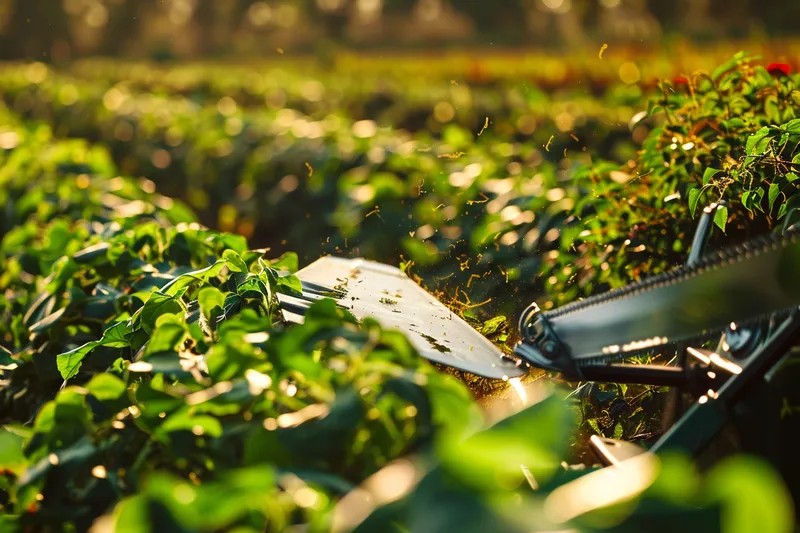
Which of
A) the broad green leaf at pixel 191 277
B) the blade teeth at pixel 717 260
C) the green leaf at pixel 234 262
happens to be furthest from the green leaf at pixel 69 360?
the blade teeth at pixel 717 260

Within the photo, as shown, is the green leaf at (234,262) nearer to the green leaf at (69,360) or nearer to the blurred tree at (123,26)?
the green leaf at (69,360)

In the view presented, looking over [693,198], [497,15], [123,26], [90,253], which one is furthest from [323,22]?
[693,198]

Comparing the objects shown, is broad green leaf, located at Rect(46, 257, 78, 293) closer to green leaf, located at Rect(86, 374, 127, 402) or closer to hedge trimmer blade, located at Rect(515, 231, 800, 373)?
green leaf, located at Rect(86, 374, 127, 402)

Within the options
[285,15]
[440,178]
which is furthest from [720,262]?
[285,15]

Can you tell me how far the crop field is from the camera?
2.20 ft

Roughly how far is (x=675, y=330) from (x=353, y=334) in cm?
44

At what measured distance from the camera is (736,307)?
3.36 ft

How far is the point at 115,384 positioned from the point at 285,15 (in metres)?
69.4

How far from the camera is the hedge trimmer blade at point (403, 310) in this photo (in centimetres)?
130

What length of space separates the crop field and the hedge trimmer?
7 centimetres

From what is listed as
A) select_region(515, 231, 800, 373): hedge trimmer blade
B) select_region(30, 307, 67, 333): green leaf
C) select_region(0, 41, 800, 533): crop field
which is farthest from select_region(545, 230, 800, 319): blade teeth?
select_region(30, 307, 67, 333): green leaf

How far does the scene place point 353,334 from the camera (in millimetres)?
949

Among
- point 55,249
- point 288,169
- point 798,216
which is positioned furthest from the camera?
point 288,169

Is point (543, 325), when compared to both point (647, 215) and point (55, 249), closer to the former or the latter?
point (647, 215)
